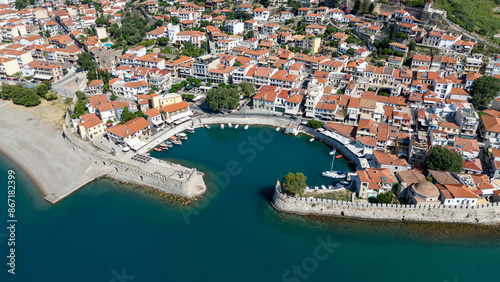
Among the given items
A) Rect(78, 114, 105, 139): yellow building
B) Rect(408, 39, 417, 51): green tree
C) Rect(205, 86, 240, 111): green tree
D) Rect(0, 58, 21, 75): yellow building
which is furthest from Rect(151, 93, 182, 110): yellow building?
Rect(408, 39, 417, 51): green tree

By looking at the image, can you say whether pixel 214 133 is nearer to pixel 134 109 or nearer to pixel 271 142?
pixel 271 142

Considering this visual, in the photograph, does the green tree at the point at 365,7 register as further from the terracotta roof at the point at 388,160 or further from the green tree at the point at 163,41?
the terracotta roof at the point at 388,160

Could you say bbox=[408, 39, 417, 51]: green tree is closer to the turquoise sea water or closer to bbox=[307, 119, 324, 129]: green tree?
bbox=[307, 119, 324, 129]: green tree

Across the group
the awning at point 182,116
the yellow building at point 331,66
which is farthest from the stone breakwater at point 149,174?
the yellow building at point 331,66

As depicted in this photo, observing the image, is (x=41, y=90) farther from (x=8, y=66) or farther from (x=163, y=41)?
(x=163, y=41)

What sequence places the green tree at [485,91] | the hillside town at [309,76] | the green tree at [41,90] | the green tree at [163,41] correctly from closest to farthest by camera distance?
the hillside town at [309,76] < the green tree at [485,91] < the green tree at [41,90] < the green tree at [163,41]

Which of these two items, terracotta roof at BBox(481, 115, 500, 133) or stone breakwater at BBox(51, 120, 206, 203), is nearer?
stone breakwater at BBox(51, 120, 206, 203)

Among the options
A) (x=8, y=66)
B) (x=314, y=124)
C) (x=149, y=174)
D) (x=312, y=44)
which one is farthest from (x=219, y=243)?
(x=8, y=66)
